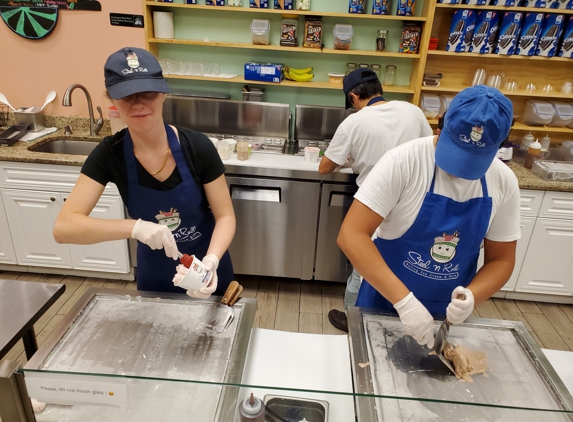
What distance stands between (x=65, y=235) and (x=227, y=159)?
1.63m

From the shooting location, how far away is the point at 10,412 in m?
0.82

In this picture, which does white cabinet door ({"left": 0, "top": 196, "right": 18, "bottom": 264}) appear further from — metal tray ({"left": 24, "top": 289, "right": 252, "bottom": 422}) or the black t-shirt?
metal tray ({"left": 24, "top": 289, "right": 252, "bottom": 422})

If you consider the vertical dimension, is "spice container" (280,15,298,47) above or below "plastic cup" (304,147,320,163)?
above

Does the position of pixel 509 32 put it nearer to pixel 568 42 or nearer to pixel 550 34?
pixel 550 34

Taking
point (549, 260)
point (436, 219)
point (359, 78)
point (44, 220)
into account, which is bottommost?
point (549, 260)

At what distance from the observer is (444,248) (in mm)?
1305

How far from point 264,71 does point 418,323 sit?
97.5 inches

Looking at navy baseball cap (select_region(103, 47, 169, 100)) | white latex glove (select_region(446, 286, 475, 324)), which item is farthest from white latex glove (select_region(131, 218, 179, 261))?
white latex glove (select_region(446, 286, 475, 324))

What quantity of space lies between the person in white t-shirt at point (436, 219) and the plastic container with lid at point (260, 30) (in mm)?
2185

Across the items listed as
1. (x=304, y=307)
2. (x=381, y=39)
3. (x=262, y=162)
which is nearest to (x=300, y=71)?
(x=381, y=39)

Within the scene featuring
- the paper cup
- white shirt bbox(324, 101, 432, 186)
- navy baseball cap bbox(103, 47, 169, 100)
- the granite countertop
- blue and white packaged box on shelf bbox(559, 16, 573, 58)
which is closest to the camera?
the paper cup

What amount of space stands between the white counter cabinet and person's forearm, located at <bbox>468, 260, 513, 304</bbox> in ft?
7.64

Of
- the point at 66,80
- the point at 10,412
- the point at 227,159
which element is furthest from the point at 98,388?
the point at 66,80

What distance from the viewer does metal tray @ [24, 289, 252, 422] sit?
90cm
